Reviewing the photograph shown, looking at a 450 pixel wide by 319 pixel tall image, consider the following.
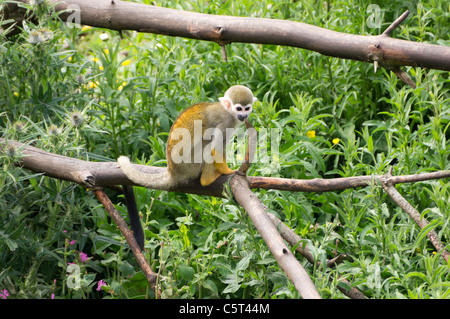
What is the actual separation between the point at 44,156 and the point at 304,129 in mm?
1953

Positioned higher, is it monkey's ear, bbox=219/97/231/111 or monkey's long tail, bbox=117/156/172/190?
monkey's ear, bbox=219/97/231/111

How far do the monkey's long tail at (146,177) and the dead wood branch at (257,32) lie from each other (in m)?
1.30

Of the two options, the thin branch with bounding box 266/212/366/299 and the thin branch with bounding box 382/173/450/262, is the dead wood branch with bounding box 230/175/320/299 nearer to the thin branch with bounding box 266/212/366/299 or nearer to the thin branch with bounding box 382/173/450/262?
the thin branch with bounding box 266/212/366/299

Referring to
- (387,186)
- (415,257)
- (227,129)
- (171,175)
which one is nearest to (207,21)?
(227,129)

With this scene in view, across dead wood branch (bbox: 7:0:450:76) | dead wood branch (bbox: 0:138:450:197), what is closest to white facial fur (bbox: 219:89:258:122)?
dead wood branch (bbox: 0:138:450:197)

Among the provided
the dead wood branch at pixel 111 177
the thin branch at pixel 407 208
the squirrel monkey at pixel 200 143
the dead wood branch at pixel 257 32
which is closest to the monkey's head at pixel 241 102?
the squirrel monkey at pixel 200 143

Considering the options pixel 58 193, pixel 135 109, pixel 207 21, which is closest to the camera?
pixel 58 193

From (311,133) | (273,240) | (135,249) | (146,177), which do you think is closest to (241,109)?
(146,177)

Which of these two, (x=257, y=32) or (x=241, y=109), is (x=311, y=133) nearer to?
(x=257, y=32)

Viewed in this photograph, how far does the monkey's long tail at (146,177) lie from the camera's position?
10.8 feet

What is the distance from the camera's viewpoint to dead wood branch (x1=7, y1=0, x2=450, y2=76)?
3.54 metres

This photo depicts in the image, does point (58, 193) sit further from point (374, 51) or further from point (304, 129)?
point (374, 51)

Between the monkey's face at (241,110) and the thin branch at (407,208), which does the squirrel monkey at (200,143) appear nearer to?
the monkey's face at (241,110)
